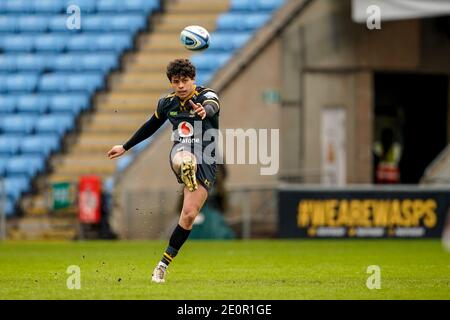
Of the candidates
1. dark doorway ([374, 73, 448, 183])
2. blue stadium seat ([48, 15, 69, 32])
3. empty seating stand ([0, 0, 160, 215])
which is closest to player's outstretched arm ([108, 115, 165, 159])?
empty seating stand ([0, 0, 160, 215])

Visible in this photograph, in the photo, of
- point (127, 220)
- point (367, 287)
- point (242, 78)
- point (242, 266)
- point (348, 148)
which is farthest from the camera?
point (348, 148)

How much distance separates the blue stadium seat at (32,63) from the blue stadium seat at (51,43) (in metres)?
0.25

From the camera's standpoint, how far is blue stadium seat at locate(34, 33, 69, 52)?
26.9m

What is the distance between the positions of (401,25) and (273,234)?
236 inches

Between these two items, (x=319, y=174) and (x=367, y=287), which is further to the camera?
(x=319, y=174)

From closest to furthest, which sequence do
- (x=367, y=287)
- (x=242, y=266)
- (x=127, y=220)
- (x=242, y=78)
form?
(x=367, y=287) → (x=242, y=266) → (x=127, y=220) → (x=242, y=78)

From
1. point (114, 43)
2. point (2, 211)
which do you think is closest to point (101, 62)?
point (114, 43)

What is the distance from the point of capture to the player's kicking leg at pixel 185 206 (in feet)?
39.9

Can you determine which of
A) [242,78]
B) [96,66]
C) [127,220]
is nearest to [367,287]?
[127,220]

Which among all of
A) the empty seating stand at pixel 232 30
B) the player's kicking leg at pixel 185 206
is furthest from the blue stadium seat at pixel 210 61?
the player's kicking leg at pixel 185 206

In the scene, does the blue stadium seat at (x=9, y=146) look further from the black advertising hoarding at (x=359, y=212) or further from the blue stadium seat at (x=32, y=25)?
the black advertising hoarding at (x=359, y=212)
